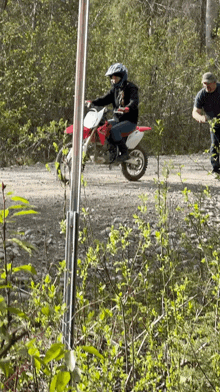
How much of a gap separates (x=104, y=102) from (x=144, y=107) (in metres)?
7.90

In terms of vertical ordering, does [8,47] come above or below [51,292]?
above

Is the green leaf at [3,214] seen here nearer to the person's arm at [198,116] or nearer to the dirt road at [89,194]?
the dirt road at [89,194]

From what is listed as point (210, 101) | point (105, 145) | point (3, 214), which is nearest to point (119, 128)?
point (105, 145)

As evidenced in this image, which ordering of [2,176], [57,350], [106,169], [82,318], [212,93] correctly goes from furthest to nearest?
1. [106,169]
2. [2,176]
3. [212,93]
4. [82,318]
5. [57,350]

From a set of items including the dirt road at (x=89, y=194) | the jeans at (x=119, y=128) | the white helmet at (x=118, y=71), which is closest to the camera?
the dirt road at (x=89, y=194)

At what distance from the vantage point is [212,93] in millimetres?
9938

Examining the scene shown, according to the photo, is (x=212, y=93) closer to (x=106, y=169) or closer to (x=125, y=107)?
(x=125, y=107)

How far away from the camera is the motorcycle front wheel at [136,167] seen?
10.2m

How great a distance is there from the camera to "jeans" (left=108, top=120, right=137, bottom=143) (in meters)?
9.57

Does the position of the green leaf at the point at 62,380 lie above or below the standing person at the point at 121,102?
below

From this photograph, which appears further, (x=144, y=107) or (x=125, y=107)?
(x=144, y=107)

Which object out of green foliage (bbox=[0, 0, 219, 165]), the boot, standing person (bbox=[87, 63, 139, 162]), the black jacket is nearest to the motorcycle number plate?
standing person (bbox=[87, 63, 139, 162])

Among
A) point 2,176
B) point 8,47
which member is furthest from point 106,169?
point 8,47

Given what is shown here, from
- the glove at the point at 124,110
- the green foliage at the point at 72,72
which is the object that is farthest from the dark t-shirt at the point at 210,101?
the green foliage at the point at 72,72
